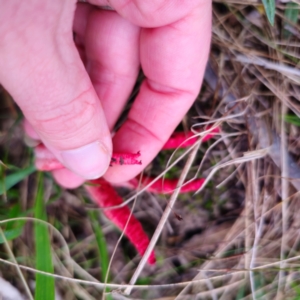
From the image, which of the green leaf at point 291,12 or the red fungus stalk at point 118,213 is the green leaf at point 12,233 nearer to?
the red fungus stalk at point 118,213

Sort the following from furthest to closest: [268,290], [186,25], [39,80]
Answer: [268,290]
[186,25]
[39,80]

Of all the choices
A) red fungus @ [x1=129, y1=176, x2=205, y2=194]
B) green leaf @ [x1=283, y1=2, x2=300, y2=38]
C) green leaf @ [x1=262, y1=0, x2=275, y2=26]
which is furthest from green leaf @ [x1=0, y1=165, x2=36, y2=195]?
green leaf @ [x1=283, y1=2, x2=300, y2=38]

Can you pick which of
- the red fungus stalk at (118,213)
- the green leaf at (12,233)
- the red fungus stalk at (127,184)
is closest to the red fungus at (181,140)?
the red fungus stalk at (127,184)

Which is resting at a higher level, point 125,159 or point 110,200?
point 125,159

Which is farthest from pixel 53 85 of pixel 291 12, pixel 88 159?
pixel 291 12

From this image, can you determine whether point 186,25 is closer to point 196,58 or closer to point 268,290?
point 196,58

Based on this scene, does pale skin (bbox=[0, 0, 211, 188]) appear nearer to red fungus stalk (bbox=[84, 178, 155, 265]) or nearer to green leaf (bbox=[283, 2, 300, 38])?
red fungus stalk (bbox=[84, 178, 155, 265])

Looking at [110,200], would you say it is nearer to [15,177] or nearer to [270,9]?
[15,177]

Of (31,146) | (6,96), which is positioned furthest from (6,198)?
(6,96)

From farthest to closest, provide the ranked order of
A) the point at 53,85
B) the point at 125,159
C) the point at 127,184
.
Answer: the point at 127,184, the point at 125,159, the point at 53,85
